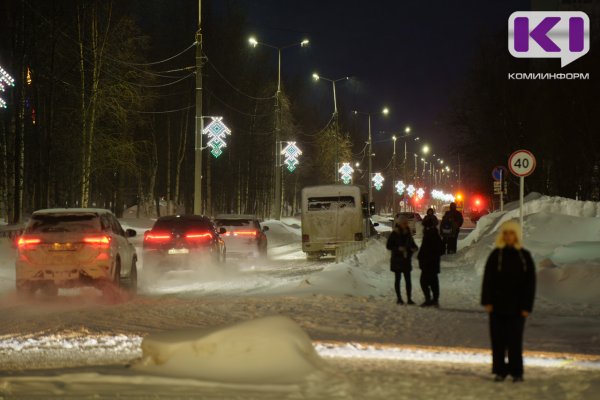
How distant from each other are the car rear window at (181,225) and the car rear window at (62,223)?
558 cm

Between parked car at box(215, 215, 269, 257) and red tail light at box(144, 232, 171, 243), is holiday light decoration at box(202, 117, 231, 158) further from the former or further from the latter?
red tail light at box(144, 232, 171, 243)

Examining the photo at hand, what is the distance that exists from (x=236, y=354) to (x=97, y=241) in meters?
8.48

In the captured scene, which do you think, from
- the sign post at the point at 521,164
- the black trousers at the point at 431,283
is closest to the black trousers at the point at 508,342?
the black trousers at the point at 431,283

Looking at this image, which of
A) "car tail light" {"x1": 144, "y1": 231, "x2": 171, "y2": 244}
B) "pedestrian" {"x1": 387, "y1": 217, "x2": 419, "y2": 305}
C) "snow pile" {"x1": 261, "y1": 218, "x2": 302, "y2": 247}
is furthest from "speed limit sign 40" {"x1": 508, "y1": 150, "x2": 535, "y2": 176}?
"snow pile" {"x1": 261, "y1": 218, "x2": 302, "y2": 247}

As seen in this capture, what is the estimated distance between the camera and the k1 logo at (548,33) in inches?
1216

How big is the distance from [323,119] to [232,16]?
1751 inches

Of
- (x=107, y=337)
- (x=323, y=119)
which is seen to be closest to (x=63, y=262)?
(x=107, y=337)

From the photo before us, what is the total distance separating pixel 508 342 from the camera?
830 centimetres

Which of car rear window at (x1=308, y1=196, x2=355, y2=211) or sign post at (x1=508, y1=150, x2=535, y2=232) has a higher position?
sign post at (x1=508, y1=150, x2=535, y2=232)

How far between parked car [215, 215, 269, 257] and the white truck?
2.45 metres

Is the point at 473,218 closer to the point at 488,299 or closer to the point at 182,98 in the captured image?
the point at 182,98

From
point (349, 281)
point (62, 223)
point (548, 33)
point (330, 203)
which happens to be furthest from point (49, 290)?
point (548, 33)

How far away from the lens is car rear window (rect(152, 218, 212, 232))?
22.3 metres

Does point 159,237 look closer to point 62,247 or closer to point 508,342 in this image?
point 62,247
